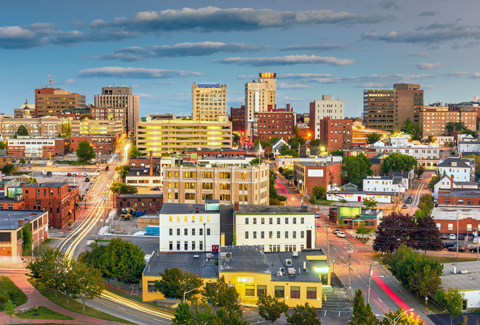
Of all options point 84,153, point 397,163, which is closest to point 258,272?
point 397,163

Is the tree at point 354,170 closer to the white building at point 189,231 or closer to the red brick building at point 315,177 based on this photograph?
the red brick building at point 315,177

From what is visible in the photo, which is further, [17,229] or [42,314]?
[17,229]

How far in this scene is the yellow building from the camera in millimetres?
61000

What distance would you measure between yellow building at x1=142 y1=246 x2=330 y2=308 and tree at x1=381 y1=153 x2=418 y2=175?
97.7 metres

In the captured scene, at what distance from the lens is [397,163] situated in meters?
162

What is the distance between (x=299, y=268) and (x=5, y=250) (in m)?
40.8

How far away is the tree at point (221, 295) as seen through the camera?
2140 inches

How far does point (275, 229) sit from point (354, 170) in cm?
7954

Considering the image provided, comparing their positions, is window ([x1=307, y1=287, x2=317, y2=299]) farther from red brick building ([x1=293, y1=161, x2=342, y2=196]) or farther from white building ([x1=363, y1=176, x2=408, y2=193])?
white building ([x1=363, y1=176, x2=408, y2=193])

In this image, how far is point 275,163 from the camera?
196m

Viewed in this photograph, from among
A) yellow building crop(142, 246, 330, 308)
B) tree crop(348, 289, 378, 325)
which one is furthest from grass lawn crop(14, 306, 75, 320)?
tree crop(348, 289, 378, 325)

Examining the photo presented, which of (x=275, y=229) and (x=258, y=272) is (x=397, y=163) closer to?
(x=275, y=229)

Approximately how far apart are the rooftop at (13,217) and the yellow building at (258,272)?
76.4 ft

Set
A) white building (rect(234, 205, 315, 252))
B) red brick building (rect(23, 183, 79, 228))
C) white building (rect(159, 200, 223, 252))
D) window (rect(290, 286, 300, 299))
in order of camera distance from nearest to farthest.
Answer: window (rect(290, 286, 300, 299)) → white building (rect(234, 205, 315, 252)) → white building (rect(159, 200, 223, 252)) → red brick building (rect(23, 183, 79, 228))
